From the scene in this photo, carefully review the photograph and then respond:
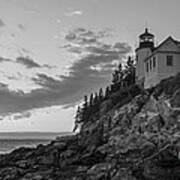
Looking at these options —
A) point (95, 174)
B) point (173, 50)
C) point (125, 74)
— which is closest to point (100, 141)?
point (95, 174)

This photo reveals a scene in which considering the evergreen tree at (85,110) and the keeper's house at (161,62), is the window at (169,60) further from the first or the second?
the evergreen tree at (85,110)

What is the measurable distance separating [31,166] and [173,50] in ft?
70.1

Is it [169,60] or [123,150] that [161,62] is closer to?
[169,60]

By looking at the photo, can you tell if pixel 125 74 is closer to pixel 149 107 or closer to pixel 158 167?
→ pixel 149 107

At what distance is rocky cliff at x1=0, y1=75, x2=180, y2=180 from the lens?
2315 centimetres

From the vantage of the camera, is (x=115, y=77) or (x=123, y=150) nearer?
(x=123, y=150)

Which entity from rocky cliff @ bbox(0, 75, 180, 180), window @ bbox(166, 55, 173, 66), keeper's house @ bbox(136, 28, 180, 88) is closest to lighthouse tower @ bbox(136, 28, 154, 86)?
keeper's house @ bbox(136, 28, 180, 88)

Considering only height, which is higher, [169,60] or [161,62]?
[169,60]

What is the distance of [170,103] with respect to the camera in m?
31.6

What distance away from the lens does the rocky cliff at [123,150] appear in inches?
912

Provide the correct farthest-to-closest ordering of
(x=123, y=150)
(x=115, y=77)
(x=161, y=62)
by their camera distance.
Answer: (x=115, y=77), (x=161, y=62), (x=123, y=150)

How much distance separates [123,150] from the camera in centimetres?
2764

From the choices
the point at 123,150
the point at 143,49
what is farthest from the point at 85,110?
the point at 123,150

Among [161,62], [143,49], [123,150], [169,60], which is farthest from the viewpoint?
[143,49]
